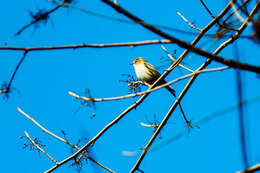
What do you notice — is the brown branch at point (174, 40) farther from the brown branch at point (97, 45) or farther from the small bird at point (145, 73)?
the small bird at point (145, 73)

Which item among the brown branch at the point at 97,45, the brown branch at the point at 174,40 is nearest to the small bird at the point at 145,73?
the brown branch at the point at 97,45

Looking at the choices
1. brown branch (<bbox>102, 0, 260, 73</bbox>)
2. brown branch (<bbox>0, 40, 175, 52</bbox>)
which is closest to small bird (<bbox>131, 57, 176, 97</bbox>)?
brown branch (<bbox>0, 40, 175, 52</bbox>)

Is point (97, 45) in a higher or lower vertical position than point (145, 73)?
lower

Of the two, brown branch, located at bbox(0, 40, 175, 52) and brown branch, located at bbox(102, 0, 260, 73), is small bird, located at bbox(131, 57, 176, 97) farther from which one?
brown branch, located at bbox(102, 0, 260, 73)

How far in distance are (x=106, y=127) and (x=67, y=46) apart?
126 cm

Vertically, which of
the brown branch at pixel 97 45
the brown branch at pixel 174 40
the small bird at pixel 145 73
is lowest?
the brown branch at pixel 174 40

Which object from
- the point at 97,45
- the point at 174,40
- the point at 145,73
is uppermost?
the point at 145,73

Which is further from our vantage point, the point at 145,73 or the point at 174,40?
the point at 145,73

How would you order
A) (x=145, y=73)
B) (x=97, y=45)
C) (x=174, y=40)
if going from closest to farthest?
(x=174, y=40), (x=97, y=45), (x=145, y=73)

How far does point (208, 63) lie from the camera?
10.8 feet

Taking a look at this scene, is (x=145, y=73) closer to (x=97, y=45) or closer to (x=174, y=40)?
(x=97, y=45)

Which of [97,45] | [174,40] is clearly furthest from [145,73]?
[174,40]

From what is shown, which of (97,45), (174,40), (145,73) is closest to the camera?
(174,40)

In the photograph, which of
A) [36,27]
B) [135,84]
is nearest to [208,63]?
[135,84]
